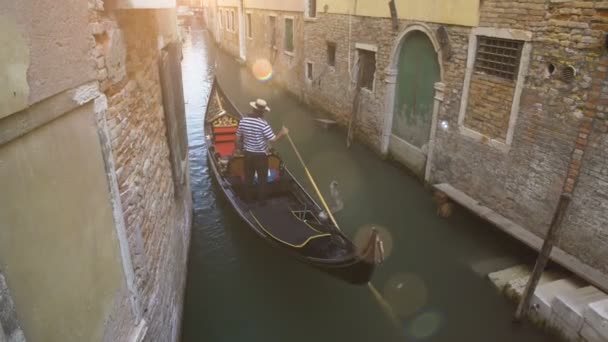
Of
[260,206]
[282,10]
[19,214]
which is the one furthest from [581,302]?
[282,10]

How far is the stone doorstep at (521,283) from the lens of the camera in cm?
418

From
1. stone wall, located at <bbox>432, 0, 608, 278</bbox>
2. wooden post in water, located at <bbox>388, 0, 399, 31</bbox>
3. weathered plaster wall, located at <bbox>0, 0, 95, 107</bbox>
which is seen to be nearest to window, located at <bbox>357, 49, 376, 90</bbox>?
wooden post in water, located at <bbox>388, 0, 399, 31</bbox>

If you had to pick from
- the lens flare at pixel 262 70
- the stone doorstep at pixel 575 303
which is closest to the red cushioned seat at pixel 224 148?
the stone doorstep at pixel 575 303

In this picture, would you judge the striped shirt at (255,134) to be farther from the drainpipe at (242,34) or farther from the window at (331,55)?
the drainpipe at (242,34)

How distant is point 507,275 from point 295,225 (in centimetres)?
228

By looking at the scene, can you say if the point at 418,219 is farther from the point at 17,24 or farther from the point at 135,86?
the point at 17,24

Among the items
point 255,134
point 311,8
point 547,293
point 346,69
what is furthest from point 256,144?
point 311,8

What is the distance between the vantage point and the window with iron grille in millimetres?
4762

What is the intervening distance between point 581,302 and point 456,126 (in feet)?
9.02

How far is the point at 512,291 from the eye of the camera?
4.27m

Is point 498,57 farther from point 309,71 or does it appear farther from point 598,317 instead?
point 309,71

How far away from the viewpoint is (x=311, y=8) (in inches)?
407

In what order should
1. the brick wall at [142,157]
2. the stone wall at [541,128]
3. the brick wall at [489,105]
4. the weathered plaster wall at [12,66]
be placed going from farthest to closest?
the brick wall at [489,105] < the stone wall at [541,128] < the brick wall at [142,157] < the weathered plaster wall at [12,66]

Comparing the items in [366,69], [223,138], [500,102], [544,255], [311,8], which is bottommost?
[223,138]
